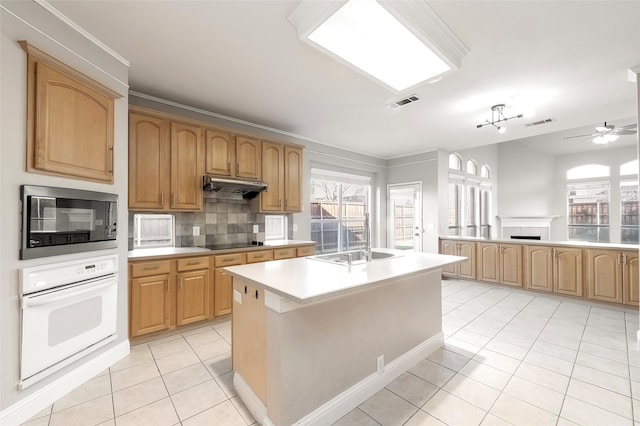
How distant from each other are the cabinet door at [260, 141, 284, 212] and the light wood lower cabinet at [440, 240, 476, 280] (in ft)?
11.3

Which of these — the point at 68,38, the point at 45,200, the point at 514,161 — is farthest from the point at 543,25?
the point at 514,161

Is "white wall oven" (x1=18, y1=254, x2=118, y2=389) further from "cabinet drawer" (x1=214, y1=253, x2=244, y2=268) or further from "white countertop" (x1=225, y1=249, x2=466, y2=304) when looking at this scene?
"white countertop" (x1=225, y1=249, x2=466, y2=304)

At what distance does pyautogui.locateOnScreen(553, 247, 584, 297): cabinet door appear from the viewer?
3.98 meters

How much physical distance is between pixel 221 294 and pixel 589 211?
351 inches

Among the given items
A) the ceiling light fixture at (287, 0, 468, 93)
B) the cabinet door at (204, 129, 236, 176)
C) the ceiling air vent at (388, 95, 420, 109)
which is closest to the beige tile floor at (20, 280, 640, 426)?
the cabinet door at (204, 129, 236, 176)

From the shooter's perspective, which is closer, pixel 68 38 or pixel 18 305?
pixel 18 305

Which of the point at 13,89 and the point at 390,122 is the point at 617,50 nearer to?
the point at 390,122

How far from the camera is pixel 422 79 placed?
2.29 meters

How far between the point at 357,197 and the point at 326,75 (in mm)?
3516

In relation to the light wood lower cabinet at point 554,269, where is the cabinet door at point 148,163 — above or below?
above

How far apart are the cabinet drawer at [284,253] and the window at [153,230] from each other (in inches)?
50.3

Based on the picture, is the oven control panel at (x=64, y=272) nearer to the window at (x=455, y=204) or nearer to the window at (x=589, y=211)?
the window at (x=455, y=204)

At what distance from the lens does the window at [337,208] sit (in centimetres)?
→ 514

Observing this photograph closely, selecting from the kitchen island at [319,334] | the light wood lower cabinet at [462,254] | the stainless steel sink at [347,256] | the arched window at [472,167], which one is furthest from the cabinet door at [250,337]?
the arched window at [472,167]
